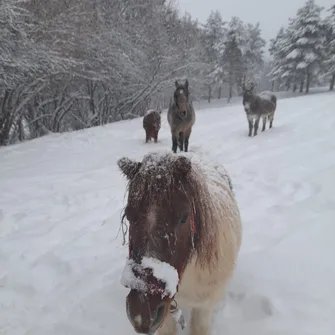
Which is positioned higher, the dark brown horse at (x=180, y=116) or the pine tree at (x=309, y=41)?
the pine tree at (x=309, y=41)

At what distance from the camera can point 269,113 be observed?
1128 cm

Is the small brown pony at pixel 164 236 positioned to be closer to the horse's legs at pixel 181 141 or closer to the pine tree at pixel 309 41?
the horse's legs at pixel 181 141

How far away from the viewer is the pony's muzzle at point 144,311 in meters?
1.40

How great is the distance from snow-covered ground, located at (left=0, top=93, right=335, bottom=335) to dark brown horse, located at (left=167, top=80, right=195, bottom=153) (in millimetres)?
1282

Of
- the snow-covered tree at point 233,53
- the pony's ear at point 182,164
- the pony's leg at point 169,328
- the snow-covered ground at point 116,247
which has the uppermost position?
the snow-covered tree at point 233,53

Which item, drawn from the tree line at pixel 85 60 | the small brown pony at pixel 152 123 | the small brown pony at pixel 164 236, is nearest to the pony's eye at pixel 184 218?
the small brown pony at pixel 164 236

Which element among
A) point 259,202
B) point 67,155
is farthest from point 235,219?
point 67,155

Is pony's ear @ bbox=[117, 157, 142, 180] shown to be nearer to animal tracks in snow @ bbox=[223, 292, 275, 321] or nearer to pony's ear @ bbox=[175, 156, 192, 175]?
pony's ear @ bbox=[175, 156, 192, 175]

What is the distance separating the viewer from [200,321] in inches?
88.5

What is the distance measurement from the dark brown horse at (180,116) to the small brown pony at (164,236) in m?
6.11

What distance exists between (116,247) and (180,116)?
5.21 m

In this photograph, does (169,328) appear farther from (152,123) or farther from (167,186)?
(152,123)

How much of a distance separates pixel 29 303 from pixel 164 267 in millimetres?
2209

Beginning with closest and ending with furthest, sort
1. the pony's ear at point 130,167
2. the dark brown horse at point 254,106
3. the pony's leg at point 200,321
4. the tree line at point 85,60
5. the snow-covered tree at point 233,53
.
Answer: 1. the pony's ear at point 130,167
2. the pony's leg at point 200,321
3. the tree line at point 85,60
4. the dark brown horse at point 254,106
5. the snow-covered tree at point 233,53
